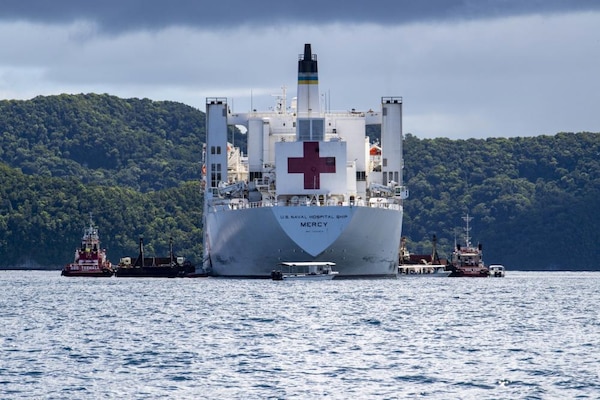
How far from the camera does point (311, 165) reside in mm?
124438

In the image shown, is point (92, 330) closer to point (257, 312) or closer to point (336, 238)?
point (257, 312)

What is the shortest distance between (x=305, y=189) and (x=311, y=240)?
660cm

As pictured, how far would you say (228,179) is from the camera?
139875 millimetres


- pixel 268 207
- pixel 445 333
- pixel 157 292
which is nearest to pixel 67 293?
pixel 157 292

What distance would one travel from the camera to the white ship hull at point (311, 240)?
4638 inches

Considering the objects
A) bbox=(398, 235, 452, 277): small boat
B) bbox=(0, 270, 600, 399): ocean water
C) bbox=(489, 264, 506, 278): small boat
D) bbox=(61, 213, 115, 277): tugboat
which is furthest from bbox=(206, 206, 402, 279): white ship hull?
bbox=(489, 264, 506, 278): small boat

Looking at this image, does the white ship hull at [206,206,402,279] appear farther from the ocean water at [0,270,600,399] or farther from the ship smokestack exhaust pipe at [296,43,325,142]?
the ocean water at [0,270,600,399]

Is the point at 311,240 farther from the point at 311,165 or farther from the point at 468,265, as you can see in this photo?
the point at 468,265

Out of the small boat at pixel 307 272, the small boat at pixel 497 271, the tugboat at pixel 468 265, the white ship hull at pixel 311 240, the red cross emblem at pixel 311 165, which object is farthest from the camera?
the small boat at pixel 497 271

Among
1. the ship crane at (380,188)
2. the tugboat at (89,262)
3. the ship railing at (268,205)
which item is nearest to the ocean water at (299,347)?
the ship railing at (268,205)

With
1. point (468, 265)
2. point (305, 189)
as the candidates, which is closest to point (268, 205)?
point (305, 189)

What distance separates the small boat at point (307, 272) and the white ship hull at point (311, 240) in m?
0.49

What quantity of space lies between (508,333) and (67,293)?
1822 inches

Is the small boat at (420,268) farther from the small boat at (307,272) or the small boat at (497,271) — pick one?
the small boat at (307,272)
